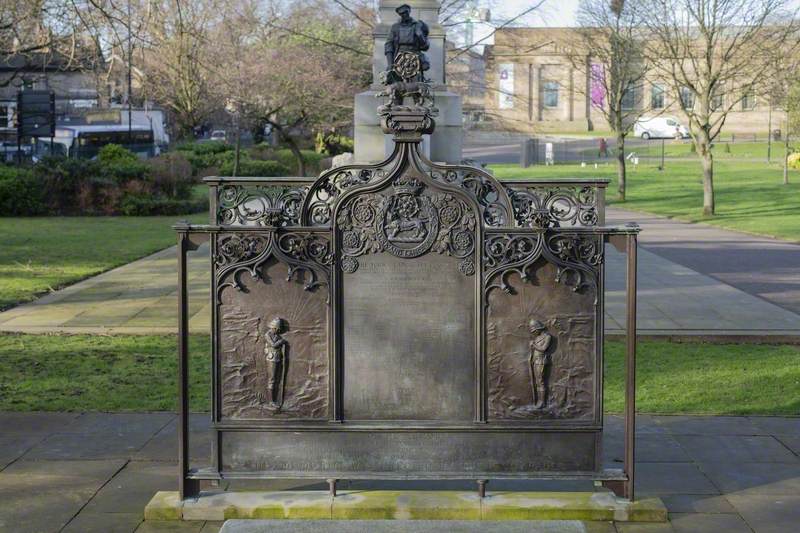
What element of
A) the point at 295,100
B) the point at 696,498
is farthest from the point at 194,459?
the point at 295,100

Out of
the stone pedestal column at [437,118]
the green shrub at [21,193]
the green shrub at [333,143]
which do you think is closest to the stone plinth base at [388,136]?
the stone pedestal column at [437,118]

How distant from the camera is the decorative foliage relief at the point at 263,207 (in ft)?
20.6

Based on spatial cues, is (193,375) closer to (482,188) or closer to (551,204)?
(482,188)

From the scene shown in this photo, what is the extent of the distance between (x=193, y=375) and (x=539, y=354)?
203 inches

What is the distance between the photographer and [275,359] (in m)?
6.25

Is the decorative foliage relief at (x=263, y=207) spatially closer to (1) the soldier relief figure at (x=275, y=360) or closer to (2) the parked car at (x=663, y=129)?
(1) the soldier relief figure at (x=275, y=360)

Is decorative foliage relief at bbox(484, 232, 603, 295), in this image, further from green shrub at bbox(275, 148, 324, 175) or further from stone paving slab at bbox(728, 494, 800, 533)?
green shrub at bbox(275, 148, 324, 175)

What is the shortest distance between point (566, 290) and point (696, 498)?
146 centimetres

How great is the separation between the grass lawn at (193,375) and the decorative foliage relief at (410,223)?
10.6 feet

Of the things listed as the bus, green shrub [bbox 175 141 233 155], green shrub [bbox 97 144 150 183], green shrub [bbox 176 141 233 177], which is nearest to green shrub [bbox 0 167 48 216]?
green shrub [bbox 97 144 150 183]

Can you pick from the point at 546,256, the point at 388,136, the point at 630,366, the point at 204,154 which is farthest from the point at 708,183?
the point at 546,256

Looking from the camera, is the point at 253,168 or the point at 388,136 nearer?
the point at 388,136

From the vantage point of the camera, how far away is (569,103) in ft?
305

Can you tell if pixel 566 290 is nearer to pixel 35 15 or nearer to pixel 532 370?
pixel 532 370
